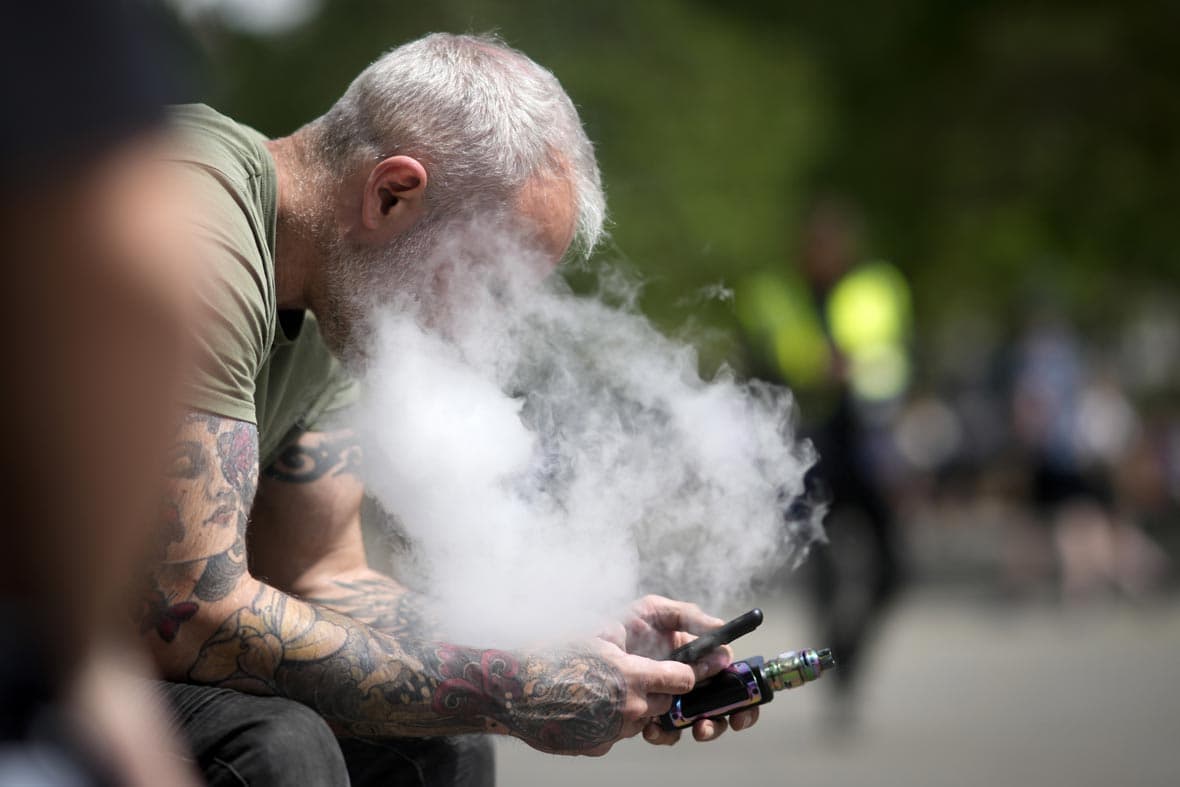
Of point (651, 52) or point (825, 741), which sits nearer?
point (825, 741)

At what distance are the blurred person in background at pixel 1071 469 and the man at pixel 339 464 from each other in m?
7.17

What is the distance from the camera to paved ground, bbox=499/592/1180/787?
4887mm

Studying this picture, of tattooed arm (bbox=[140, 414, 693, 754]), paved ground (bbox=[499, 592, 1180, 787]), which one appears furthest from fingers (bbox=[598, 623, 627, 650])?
paved ground (bbox=[499, 592, 1180, 787])

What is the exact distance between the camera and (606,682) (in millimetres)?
2025

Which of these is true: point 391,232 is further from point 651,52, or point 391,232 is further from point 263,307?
point 651,52

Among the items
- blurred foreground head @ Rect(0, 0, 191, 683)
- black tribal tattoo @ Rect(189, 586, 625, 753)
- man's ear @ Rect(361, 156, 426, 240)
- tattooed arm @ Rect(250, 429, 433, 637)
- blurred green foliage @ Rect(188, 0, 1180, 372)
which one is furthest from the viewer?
blurred green foliage @ Rect(188, 0, 1180, 372)

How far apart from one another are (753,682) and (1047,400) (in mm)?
7637

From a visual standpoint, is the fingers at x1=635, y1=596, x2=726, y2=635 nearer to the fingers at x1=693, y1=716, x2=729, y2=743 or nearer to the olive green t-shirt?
the fingers at x1=693, y1=716, x2=729, y2=743

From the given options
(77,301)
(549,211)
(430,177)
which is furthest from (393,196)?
(77,301)

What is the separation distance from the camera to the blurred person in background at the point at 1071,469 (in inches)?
353

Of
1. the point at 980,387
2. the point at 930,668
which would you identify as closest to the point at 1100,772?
the point at 930,668

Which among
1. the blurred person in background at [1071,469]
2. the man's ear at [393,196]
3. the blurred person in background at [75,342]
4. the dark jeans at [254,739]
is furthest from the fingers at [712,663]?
the blurred person in background at [1071,469]

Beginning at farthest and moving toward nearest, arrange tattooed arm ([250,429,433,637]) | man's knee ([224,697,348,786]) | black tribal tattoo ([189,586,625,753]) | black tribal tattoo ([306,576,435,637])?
tattooed arm ([250,429,433,637]) → black tribal tattoo ([306,576,435,637]) → black tribal tattoo ([189,586,625,753]) → man's knee ([224,697,348,786])

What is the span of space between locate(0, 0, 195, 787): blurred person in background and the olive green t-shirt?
91cm
